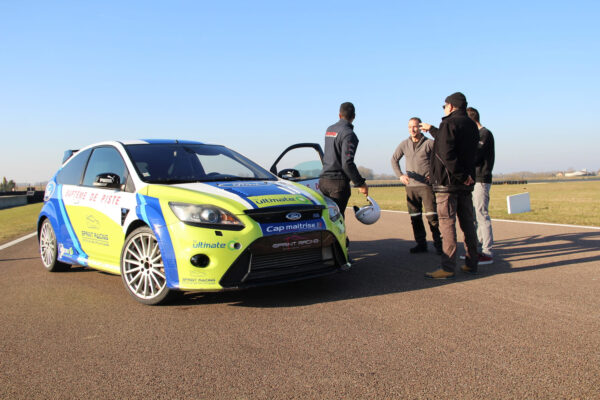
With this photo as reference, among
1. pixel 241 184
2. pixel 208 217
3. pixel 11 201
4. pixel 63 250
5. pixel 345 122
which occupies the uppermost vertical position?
pixel 11 201

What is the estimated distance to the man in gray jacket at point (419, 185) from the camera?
7418mm

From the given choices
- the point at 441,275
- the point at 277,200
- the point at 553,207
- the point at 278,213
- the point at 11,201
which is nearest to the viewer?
the point at 278,213

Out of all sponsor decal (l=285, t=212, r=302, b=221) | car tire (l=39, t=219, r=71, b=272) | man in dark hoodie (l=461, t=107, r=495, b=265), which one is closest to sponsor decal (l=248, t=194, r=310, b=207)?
sponsor decal (l=285, t=212, r=302, b=221)

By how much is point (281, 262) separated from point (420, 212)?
355 centimetres

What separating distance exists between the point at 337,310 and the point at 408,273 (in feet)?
5.90

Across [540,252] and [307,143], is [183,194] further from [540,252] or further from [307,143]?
[540,252]

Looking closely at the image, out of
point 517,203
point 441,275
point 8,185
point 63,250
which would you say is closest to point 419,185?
point 441,275

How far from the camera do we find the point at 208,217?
4.45 meters

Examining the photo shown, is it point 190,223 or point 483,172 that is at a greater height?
point 483,172

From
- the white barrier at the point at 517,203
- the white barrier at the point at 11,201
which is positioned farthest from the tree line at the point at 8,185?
the white barrier at the point at 517,203

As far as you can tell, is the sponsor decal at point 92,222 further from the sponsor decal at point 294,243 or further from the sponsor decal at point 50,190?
the sponsor decal at point 294,243

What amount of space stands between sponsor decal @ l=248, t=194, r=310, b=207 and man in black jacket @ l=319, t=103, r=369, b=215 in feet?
4.75

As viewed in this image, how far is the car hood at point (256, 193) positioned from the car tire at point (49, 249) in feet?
7.79

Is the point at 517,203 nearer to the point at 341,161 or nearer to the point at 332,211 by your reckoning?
the point at 341,161
